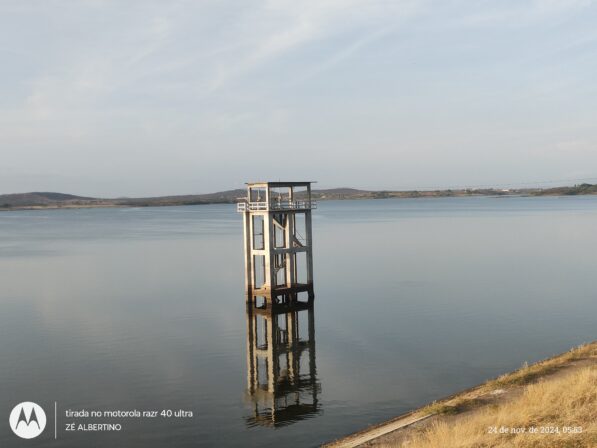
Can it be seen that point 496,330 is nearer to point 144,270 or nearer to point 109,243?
point 144,270

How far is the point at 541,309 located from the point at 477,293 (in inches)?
231

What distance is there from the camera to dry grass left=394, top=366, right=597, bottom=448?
15.2 metres

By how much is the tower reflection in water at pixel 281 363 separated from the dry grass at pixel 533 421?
6.56 m

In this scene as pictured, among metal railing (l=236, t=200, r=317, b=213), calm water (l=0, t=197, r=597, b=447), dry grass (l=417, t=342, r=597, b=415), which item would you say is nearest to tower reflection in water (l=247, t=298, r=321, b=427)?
calm water (l=0, t=197, r=597, b=447)

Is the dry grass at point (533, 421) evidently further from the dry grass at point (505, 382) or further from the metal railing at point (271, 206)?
the metal railing at point (271, 206)

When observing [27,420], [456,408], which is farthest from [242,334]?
[456,408]

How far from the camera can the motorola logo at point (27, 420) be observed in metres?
21.3

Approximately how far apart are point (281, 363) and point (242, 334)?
17.2 ft

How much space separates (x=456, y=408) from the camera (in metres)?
19.2

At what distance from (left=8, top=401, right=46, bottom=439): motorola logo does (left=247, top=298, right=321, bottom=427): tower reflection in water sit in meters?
7.12

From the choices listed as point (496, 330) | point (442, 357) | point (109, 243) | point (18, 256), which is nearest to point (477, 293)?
point (496, 330)

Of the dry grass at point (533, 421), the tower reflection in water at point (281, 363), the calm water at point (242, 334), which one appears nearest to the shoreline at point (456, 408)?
the dry grass at point (533, 421)

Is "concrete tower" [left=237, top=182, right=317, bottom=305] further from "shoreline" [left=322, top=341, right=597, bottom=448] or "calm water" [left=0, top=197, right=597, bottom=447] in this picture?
"shoreline" [left=322, top=341, right=597, bottom=448]

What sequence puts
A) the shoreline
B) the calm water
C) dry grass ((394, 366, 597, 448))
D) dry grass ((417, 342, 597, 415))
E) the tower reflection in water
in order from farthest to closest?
the tower reflection in water → the calm water → dry grass ((417, 342, 597, 415)) → the shoreline → dry grass ((394, 366, 597, 448))
